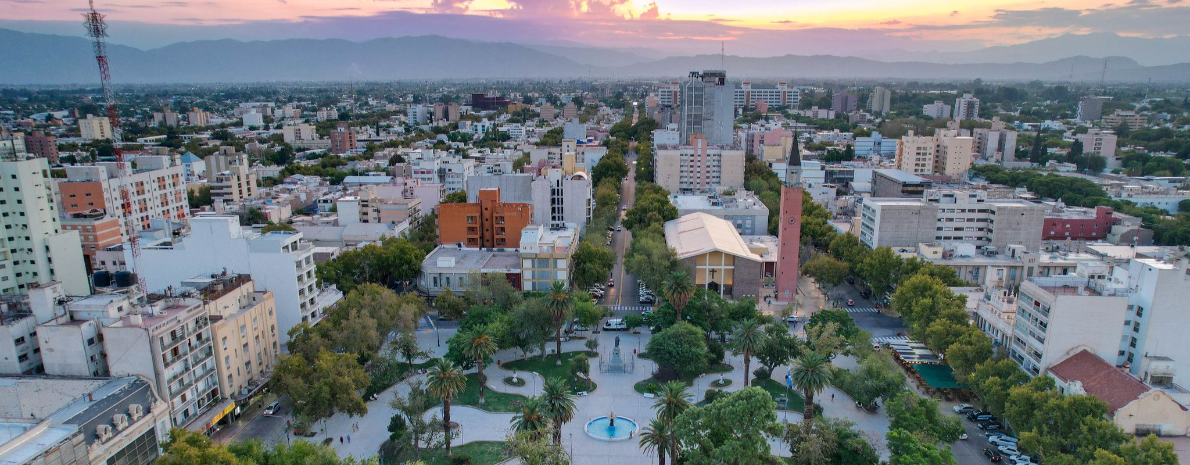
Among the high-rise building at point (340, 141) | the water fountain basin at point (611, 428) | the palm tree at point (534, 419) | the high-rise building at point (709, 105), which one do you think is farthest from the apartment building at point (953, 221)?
the high-rise building at point (340, 141)

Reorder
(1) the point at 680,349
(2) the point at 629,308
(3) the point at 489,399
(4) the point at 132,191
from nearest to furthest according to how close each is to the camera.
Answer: (3) the point at 489,399 → (1) the point at 680,349 → (2) the point at 629,308 → (4) the point at 132,191

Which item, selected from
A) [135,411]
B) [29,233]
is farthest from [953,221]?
[29,233]

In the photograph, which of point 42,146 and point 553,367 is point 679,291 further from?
point 42,146

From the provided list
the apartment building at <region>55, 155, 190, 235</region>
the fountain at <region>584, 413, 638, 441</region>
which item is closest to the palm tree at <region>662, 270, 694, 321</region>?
the fountain at <region>584, 413, 638, 441</region>

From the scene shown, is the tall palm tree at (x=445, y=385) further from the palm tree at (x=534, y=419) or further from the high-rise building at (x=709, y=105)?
the high-rise building at (x=709, y=105)

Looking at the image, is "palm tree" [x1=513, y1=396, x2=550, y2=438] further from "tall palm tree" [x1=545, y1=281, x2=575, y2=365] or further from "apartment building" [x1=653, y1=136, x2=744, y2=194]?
"apartment building" [x1=653, y1=136, x2=744, y2=194]

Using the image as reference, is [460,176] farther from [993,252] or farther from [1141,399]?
[1141,399]

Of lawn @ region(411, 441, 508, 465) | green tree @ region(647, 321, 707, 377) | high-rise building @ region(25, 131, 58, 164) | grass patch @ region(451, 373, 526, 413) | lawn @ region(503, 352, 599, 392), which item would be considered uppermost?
high-rise building @ region(25, 131, 58, 164)
